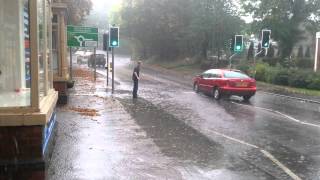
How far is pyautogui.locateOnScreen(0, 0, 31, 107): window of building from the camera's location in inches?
319

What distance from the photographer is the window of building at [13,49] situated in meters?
8.11

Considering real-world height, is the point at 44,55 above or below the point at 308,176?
above

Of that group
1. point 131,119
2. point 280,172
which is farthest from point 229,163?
point 131,119

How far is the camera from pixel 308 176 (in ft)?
31.2

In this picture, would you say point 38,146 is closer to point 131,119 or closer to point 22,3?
point 22,3

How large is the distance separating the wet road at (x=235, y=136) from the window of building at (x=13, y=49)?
133 inches

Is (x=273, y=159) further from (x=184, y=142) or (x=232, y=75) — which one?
(x=232, y=75)

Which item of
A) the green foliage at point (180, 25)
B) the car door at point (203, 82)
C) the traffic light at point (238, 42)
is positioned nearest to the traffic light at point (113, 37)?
the car door at point (203, 82)

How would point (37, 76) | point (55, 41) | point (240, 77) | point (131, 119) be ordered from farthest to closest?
point (240, 77)
point (55, 41)
point (131, 119)
point (37, 76)

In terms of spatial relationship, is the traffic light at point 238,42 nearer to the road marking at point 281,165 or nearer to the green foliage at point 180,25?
the green foliage at point 180,25

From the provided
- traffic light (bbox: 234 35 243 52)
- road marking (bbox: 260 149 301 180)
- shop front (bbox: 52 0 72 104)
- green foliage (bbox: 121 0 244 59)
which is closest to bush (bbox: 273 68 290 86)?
traffic light (bbox: 234 35 243 52)

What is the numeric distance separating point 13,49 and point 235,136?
6833 mm

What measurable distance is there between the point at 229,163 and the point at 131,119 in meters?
6.65

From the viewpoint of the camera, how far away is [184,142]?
12.6 m
